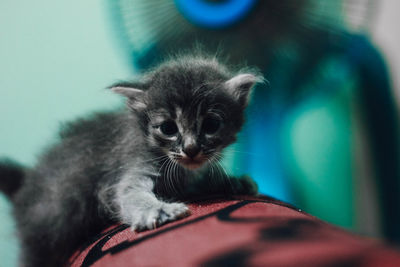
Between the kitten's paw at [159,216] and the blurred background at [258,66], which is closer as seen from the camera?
the kitten's paw at [159,216]


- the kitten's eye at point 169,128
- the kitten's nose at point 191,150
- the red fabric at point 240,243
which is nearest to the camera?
the red fabric at point 240,243

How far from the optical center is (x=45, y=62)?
1.28 metres

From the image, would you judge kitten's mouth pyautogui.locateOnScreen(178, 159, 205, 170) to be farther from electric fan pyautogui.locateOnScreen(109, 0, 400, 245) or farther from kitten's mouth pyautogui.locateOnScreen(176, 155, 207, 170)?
electric fan pyautogui.locateOnScreen(109, 0, 400, 245)

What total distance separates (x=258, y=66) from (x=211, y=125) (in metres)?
0.41

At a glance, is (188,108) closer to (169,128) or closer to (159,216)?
(169,128)

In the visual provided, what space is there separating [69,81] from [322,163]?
102cm

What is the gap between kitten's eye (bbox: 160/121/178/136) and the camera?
107cm

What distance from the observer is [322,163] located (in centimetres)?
138

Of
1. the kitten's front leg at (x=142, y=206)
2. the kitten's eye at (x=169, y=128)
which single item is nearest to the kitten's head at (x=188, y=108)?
the kitten's eye at (x=169, y=128)

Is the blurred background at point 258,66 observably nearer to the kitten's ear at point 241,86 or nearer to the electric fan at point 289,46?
the electric fan at point 289,46

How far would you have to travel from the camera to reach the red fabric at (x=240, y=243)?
57cm

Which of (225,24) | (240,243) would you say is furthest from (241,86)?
(240,243)

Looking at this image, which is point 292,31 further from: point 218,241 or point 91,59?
point 218,241

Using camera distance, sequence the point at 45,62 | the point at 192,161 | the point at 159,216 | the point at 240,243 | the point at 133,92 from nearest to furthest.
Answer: the point at 240,243, the point at 159,216, the point at 192,161, the point at 133,92, the point at 45,62
